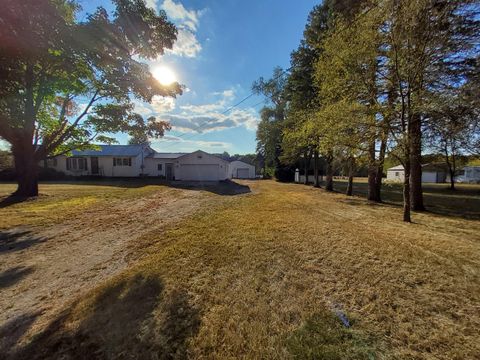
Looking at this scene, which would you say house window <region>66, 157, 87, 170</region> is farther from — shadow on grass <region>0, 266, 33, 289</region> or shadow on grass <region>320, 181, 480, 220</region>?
shadow on grass <region>320, 181, 480, 220</region>

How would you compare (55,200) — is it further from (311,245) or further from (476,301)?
(476,301)

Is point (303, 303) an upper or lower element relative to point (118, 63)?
lower

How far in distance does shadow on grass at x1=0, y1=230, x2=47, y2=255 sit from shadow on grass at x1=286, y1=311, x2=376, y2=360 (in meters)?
6.62

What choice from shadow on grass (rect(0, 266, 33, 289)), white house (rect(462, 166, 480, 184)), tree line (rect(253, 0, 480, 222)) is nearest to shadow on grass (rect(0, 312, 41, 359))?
shadow on grass (rect(0, 266, 33, 289))

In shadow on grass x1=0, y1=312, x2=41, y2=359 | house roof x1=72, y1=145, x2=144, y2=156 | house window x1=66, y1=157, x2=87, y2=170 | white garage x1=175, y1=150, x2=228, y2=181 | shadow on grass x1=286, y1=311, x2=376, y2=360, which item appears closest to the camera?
shadow on grass x1=286, y1=311, x2=376, y2=360

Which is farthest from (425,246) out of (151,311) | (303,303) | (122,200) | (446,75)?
(122,200)

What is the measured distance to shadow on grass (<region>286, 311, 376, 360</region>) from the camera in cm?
225

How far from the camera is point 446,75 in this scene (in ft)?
26.6

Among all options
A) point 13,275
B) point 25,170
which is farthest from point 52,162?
point 13,275

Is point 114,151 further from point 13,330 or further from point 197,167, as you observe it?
point 13,330

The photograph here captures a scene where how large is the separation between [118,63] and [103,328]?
1158 cm

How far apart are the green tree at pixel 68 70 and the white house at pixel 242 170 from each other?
31.1m

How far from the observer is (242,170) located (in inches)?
1778

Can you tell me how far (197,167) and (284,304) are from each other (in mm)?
22735
